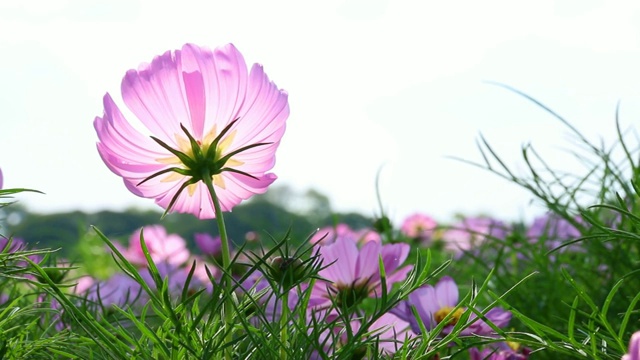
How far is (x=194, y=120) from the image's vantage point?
508 mm

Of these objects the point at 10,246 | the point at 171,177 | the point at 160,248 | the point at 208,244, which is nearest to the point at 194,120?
the point at 171,177

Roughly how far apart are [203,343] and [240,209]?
11.9 ft

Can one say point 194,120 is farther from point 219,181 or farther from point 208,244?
point 208,244

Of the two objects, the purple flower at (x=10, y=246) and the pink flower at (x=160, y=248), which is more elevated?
the purple flower at (x=10, y=246)

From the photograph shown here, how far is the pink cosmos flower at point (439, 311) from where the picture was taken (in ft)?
1.85

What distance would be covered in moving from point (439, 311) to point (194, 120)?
0.91ft

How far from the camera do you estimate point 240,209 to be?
13.4 feet

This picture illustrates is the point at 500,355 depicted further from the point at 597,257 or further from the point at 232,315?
the point at 597,257

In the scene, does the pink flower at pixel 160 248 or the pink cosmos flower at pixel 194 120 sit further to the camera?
the pink flower at pixel 160 248

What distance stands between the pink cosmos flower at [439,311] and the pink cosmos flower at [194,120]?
5.4 inches

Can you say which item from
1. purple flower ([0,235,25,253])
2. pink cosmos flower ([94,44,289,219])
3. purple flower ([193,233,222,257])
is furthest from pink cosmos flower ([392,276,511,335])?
purple flower ([193,233,222,257])

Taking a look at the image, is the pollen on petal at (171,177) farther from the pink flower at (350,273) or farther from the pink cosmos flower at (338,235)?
the pink cosmos flower at (338,235)

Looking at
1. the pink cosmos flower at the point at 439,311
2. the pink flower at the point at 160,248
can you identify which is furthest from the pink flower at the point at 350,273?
the pink flower at the point at 160,248

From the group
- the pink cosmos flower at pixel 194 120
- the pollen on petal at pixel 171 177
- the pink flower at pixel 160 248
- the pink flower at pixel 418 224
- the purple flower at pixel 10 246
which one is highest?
the pink cosmos flower at pixel 194 120
